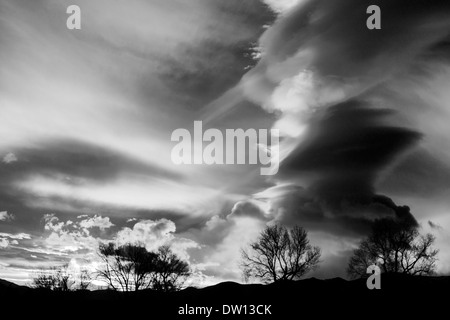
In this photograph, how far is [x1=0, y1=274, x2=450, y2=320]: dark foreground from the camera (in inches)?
883

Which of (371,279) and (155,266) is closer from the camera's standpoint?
(371,279)

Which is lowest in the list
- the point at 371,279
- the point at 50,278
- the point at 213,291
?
the point at 50,278

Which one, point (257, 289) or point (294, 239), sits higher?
point (294, 239)
